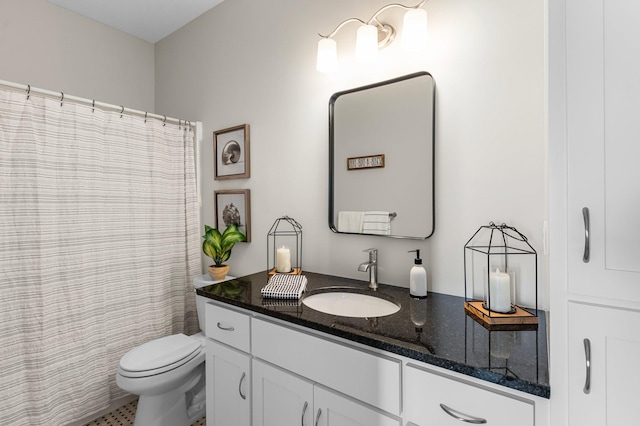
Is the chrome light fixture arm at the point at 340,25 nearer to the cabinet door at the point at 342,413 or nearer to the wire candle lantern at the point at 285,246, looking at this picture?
the wire candle lantern at the point at 285,246

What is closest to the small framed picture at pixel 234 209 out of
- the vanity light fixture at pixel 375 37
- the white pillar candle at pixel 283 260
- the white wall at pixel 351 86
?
the white wall at pixel 351 86

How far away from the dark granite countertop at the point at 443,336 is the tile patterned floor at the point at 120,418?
1242 millimetres

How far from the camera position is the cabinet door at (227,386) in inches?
52.9

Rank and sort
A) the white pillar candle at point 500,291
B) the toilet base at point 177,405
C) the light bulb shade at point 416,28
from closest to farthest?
the white pillar candle at point 500,291
the light bulb shade at point 416,28
the toilet base at point 177,405

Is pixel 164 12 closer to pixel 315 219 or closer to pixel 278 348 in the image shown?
pixel 315 219

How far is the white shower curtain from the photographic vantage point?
1.64 metres

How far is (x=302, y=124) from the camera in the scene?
72.4 inches

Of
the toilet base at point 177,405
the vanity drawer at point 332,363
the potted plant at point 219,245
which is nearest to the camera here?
the vanity drawer at point 332,363

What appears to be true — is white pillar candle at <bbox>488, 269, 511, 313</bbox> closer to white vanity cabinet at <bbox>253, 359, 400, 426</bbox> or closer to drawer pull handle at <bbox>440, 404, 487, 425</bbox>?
drawer pull handle at <bbox>440, 404, 487, 425</bbox>

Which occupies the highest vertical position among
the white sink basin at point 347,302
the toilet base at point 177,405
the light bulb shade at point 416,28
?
the light bulb shade at point 416,28

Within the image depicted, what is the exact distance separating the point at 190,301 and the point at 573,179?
241cm

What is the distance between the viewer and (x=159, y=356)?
1686 mm

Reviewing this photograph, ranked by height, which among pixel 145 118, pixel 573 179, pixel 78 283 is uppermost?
pixel 145 118

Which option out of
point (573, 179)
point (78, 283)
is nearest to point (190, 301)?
point (78, 283)
